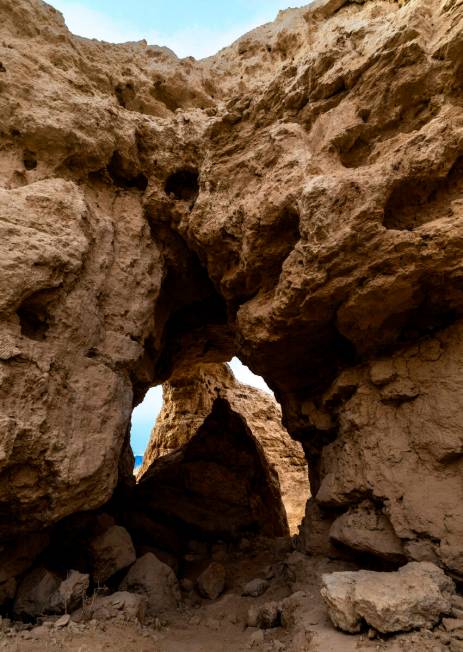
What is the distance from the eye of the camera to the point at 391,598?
9.97 feet

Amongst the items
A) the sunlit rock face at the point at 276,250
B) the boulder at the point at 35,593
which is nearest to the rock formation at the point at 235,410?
the sunlit rock face at the point at 276,250

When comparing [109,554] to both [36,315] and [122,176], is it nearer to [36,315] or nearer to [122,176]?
[36,315]

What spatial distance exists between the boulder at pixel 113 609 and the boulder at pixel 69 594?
10 cm

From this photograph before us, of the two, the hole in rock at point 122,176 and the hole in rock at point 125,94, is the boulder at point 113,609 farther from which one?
the hole in rock at point 125,94

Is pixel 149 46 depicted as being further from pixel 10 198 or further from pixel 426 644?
pixel 426 644

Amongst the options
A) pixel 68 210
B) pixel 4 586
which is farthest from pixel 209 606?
pixel 68 210

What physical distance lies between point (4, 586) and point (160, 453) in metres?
9.41

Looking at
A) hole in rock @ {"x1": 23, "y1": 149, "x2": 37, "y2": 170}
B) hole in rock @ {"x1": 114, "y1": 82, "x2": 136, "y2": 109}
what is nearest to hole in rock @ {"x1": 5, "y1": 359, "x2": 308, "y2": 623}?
hole in rock @ {"x1": 23, "y1": 149, "x2": 37, "y2": 170}

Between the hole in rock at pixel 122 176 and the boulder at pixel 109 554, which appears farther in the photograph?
the hole in rock at pixel 122 176

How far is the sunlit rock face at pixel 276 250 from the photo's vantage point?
160 inches

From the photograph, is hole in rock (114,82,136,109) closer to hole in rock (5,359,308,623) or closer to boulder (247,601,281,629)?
hole in rock (5,359,308,623)

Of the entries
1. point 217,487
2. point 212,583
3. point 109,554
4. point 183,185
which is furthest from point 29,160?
point 217,487

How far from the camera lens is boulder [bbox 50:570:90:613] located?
4.14 metres

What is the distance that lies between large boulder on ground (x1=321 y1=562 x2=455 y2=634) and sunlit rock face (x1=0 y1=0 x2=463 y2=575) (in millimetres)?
513
